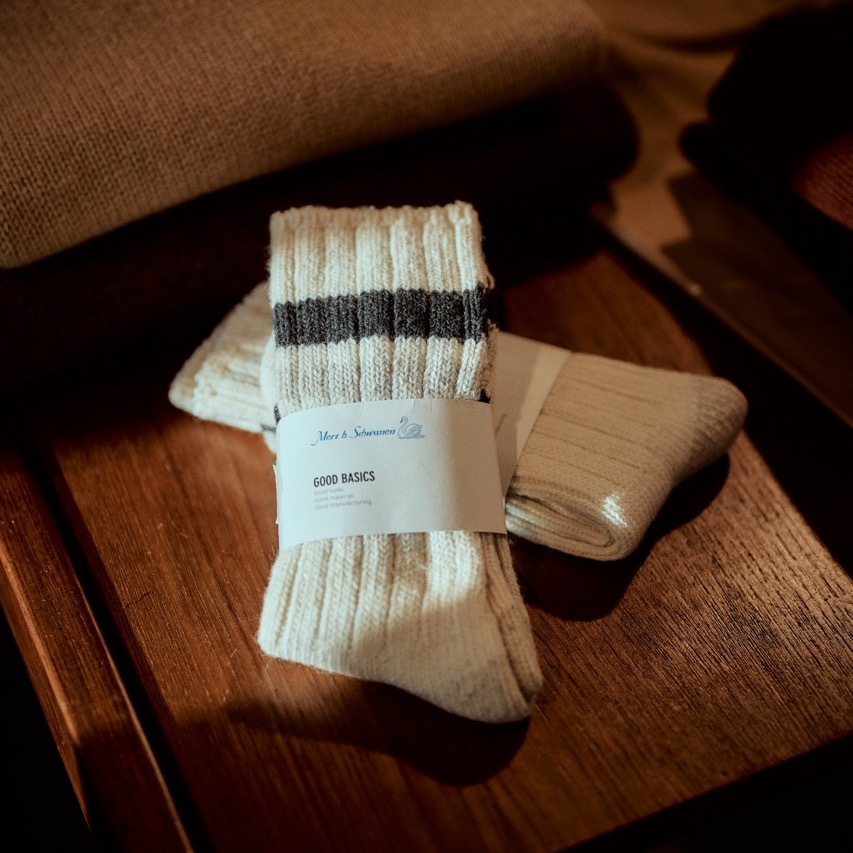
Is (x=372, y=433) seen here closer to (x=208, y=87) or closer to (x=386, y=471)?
(x=386, y=471)

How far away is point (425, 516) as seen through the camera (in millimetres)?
416

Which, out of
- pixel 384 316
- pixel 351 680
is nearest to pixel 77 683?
pixel 351 680

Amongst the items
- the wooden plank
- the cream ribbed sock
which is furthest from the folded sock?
the wooden plank

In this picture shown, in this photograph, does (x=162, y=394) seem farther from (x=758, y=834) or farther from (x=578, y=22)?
(x=758, y=834)

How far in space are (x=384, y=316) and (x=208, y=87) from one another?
0.18 meters

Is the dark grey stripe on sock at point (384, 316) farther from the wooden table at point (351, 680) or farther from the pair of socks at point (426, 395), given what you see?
the wooden table at point (351, 680)

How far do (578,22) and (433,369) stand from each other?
0.98ft

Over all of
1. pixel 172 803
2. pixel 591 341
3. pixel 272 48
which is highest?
pixel 272 48

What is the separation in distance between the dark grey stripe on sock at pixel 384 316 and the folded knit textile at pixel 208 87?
12 cm

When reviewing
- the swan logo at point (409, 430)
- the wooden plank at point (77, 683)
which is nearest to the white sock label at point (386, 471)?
the swan logo at point (409, 430)

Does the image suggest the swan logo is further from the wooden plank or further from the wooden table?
the wooden plank

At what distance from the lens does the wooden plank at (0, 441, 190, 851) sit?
395mm

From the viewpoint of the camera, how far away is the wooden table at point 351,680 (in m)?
0.39

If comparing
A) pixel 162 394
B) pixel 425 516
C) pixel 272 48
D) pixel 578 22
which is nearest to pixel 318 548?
pixel 425 516
